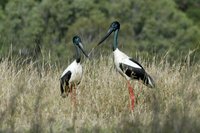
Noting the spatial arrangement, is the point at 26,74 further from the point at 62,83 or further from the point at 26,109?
the point at 26,109

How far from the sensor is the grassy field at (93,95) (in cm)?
876

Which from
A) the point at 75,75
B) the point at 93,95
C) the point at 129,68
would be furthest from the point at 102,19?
the point at 93,95

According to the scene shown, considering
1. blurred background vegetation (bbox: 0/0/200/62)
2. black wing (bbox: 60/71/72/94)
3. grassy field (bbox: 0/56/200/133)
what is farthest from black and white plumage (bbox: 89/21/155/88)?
blurred background vegetation (bbox: 0/0/200/62)

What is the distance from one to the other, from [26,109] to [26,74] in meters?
1.63

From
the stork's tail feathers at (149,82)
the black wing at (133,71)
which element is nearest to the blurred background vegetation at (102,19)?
the black wing at (133,71)

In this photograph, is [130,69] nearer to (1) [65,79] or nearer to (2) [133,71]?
(2) [133,71]

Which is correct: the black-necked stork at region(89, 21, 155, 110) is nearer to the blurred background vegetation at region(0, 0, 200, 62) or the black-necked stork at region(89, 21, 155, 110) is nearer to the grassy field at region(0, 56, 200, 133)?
the grassy field at region(0, 56, 200, 133)

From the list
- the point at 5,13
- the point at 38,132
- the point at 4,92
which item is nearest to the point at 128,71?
the point at 4,92

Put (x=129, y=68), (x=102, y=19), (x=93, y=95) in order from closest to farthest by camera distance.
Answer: (x=93, y=95), (x=129, y=68), (x=102, y=19)

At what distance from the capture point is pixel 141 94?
10.9 metres

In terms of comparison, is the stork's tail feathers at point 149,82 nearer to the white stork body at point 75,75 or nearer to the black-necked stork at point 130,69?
the black-necked stork at point 130,69

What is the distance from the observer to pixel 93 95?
10570 mm

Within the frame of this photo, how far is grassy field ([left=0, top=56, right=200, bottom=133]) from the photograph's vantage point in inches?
345

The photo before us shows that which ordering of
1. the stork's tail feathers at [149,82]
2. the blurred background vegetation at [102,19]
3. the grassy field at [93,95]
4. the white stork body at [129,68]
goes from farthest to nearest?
the blurred background vegetation at [102,19]
the white stork body at [129,68]
the stork's tail feathers at [149,82]
the grassy field at [93,95]
